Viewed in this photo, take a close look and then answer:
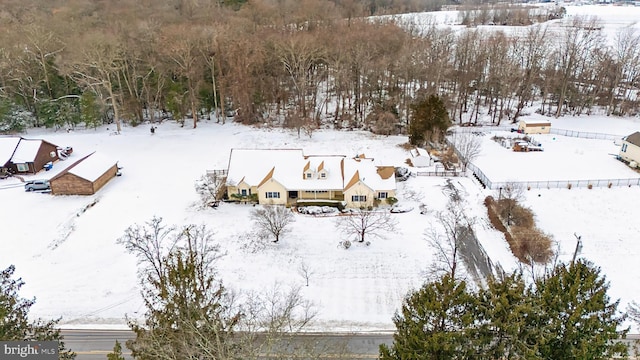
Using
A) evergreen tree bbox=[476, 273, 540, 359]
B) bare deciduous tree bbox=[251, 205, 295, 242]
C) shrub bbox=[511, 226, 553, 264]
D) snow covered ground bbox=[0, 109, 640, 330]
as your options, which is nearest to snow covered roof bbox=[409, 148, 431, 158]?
snow covered ground bbox=[0, 109, 640, 330]

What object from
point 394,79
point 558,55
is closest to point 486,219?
point 394,79

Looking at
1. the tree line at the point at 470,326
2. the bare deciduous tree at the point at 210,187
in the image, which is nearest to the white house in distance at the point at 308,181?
the bare deciduous tree at the point at 210,187

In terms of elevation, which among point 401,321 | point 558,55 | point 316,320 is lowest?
point 316,320

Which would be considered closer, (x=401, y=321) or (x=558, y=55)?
(x=401, y=321)

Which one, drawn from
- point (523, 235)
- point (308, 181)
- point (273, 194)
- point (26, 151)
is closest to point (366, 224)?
point (308, 181)

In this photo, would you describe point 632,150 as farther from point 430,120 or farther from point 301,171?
point 301,171

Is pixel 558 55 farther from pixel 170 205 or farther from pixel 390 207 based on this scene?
pixel 170 205

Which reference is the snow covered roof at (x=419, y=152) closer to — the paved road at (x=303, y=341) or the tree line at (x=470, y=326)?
the paved road at (x=303, y=341)
